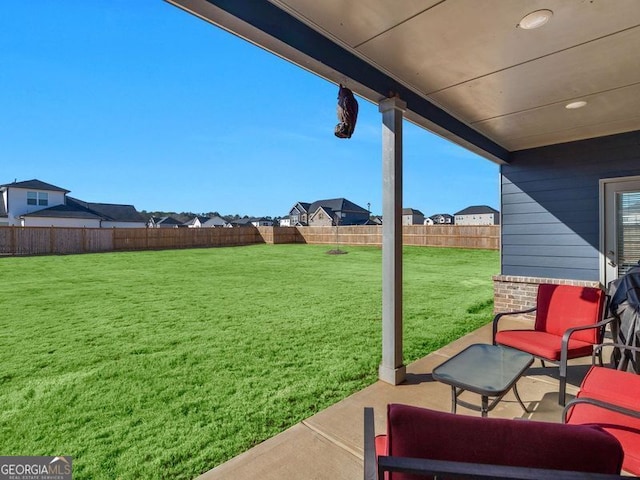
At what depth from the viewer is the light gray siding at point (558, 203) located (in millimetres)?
4523

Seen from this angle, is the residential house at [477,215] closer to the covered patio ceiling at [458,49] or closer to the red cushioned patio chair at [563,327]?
the red cushioned patio chair at [563,327]

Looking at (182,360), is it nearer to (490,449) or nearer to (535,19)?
(490,449)

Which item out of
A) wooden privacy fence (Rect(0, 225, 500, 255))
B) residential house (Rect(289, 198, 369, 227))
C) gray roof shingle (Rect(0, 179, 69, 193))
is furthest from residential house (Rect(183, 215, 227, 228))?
wooden privacy fence (Rect(0, 225, 500, 255))

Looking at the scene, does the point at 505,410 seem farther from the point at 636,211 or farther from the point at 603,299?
the point at 636,211

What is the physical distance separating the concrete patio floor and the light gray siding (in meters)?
1.91

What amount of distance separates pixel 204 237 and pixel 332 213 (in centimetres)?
2191

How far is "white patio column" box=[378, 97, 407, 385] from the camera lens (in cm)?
291

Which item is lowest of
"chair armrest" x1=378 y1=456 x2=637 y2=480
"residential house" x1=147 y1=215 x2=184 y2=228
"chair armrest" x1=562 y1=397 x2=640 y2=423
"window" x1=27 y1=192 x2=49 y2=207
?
"chair armrest" x1=562 y1=397 x2=640 y2=423

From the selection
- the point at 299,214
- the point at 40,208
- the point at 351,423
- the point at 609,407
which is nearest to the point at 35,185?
the point at 40,208

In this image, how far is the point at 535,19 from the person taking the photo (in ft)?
6.80

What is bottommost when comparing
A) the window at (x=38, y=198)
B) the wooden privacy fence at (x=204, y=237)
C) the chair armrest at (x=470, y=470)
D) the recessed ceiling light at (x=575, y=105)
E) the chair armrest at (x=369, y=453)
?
the chair armrest at (x=369, y=453)

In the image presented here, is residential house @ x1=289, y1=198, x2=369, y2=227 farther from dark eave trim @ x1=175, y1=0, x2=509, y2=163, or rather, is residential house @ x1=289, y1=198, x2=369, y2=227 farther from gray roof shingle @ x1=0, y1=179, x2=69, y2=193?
dark eave trim @ x1=175, y1=0, x2=509, y2=163

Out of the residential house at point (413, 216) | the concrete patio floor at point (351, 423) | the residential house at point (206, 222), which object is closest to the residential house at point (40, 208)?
the residential house at point (206, 222)

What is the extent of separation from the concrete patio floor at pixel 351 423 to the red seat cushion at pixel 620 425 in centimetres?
78
